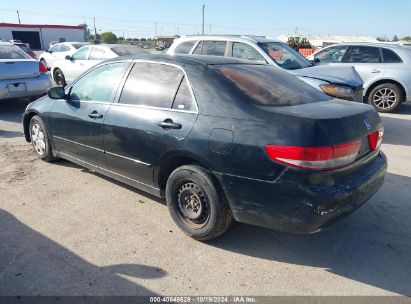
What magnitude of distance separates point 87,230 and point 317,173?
2.27 metres

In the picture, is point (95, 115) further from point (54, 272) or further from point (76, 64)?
point (76, 64)

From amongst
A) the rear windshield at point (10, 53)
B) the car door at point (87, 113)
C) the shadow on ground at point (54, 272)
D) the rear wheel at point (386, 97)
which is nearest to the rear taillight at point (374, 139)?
the shadow on ground at point (54, 272)

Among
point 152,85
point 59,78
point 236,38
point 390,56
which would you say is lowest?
point 59,78

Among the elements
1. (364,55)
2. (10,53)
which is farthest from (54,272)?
(364,55)

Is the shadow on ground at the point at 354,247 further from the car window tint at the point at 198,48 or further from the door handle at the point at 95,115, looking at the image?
the car window tint at the point at 198,48

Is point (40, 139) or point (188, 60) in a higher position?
point (188, 60)

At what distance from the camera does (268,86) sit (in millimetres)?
3582

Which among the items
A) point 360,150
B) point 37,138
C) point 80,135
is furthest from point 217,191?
point 37,138

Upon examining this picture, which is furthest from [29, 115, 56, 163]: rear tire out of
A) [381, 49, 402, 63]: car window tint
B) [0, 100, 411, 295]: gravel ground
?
[381, 49, 402, 63]: car window tint

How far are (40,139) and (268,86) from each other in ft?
11.8

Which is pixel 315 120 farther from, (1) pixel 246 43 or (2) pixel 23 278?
(1) pixel 246 43

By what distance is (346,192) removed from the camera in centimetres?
286

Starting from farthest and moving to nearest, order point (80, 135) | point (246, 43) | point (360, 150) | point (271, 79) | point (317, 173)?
point (246, 43) → point (80, 135) → point (271, 79) → point (360, 150) → point (317, 173)

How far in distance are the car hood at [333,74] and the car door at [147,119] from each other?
3.90m
